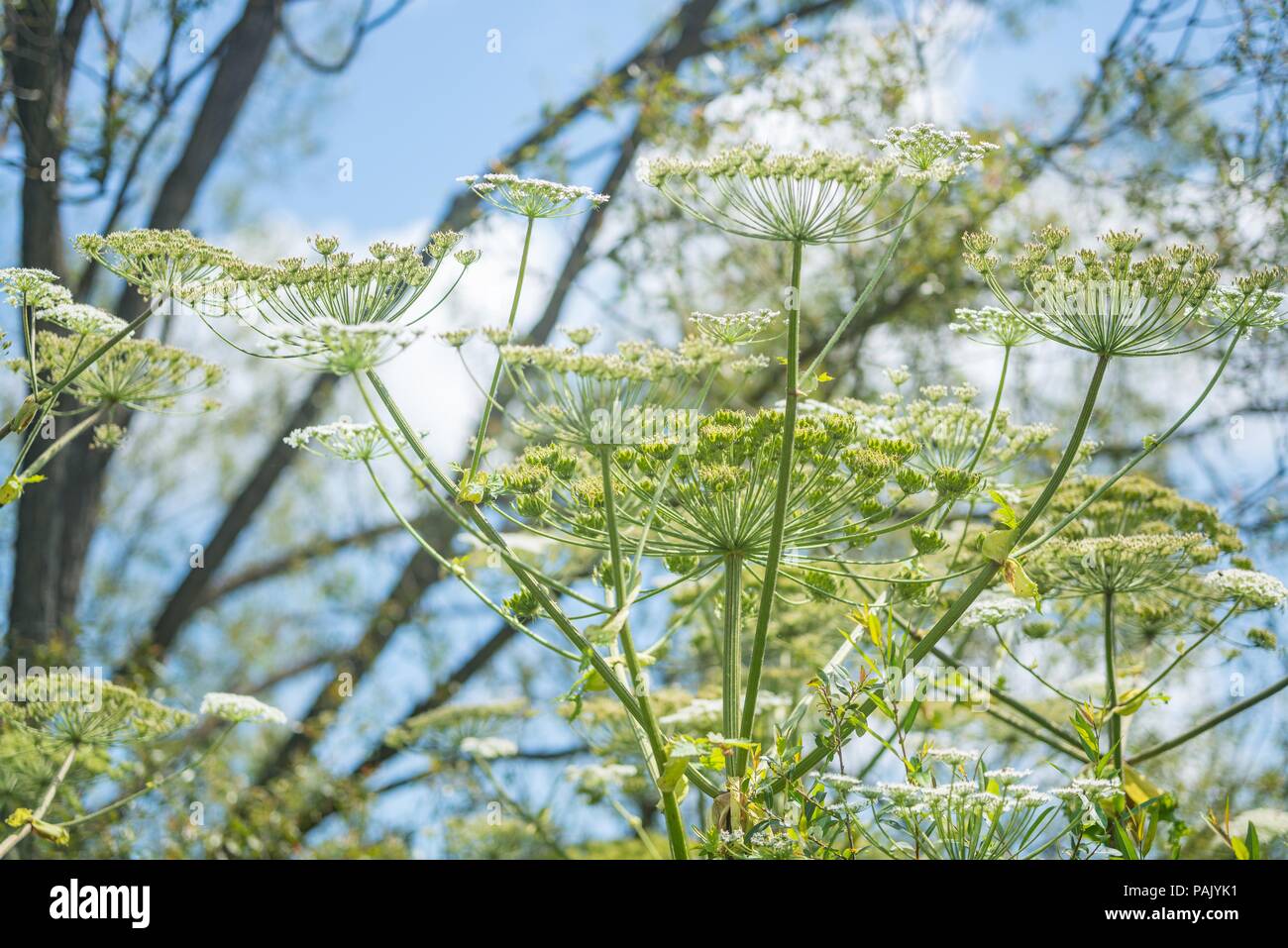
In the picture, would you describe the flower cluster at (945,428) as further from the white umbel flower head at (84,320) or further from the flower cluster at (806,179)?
the white umbel flower head at (84,320)

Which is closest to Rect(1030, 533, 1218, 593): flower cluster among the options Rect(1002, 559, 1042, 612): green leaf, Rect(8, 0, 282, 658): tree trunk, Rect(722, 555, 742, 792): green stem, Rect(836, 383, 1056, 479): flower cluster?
Rect(836, 383, 1056, 479): flower cluster

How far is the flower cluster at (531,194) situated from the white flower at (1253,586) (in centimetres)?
173

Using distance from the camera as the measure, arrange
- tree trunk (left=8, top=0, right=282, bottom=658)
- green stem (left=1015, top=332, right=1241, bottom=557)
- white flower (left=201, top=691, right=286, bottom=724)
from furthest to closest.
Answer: tree trunk (left=8, top=0, right=282, bottom=658)
white flower (left=201, top=691, right=286, bottom=724)
green stem (left=1015, top=332, right=1241, bottom=557)

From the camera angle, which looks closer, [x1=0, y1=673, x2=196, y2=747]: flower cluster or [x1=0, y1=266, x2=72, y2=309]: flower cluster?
[x1=0, y1=266, x2=72, y2=309]: flower cluster

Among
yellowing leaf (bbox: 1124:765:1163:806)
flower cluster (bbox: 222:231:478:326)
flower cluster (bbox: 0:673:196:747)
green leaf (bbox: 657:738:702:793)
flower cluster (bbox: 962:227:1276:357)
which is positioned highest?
flower cluster (bbox: 222:231:478:326)

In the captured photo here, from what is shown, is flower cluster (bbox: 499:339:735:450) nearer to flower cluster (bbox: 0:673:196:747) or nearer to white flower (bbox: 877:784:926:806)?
white flower (bbox: 877:784:926:806)

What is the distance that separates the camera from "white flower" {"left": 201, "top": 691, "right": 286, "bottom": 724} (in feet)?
10.2

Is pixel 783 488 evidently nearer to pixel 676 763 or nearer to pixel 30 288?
pixel 676 763

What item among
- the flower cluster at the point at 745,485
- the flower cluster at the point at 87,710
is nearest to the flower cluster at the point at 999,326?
the flower cluster at the point at 745,485

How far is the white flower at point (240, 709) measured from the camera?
3.10 m

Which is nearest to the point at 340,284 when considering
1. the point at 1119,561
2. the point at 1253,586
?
the point at 1119,561

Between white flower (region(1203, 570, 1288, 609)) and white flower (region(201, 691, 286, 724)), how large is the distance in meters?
2.34

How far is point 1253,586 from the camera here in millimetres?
2766
